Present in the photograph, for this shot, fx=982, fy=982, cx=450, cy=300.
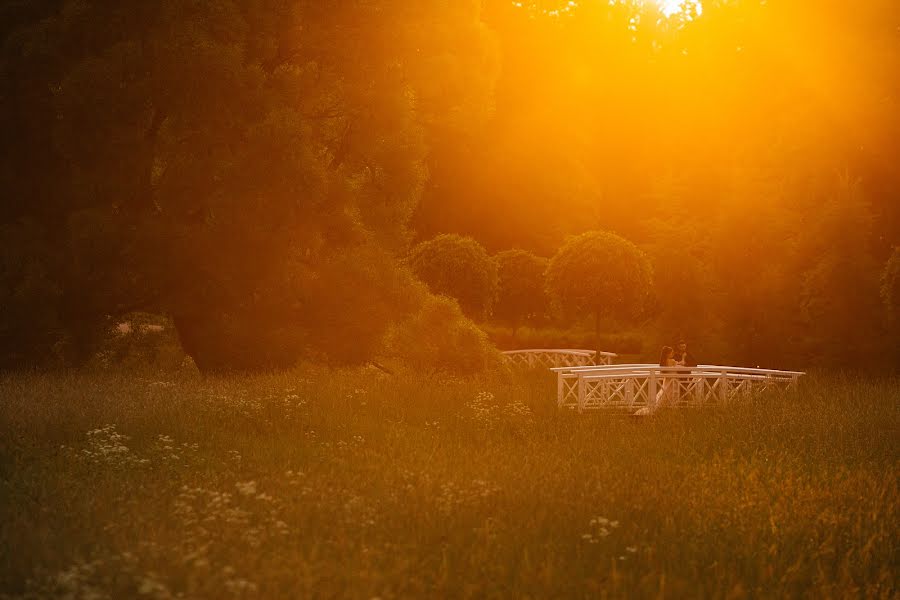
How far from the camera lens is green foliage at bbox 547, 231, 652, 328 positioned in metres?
28.0

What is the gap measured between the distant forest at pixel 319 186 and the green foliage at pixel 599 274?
3.47 m

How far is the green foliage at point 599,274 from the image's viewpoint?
2800 cm

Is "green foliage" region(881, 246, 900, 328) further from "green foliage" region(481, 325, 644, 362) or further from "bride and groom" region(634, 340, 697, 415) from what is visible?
"green foliage" region(481, 325, 644, 362)

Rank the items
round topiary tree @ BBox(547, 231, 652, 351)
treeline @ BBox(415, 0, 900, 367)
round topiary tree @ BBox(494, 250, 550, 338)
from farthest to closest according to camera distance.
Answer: round topiary tree @ BBox(494, 250, 550, 338) → round topiary tree @ BBox(547, 231, 652, 351) → treeline @ BBox(415, 0, 900, 367)

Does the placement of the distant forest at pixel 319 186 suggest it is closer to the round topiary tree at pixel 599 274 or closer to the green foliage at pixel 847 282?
the green foliage at pixel 847 282

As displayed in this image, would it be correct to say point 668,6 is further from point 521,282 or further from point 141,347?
point 141,347

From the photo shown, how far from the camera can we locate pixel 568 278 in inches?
1119

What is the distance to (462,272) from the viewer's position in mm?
30625

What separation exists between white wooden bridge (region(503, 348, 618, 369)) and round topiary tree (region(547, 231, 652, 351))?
1.71 meters

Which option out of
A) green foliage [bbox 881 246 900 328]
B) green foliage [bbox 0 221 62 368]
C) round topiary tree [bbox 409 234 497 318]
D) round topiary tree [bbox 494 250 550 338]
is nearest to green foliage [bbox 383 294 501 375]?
green foliage [bbox 0 221 62 368]

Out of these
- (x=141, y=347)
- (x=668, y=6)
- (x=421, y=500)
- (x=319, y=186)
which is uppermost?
(x=668, y=6)

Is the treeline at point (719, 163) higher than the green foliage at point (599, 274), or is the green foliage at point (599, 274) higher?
the treeline at point (719, 163)

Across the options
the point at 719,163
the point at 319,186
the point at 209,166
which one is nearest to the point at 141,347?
the point at 209,166

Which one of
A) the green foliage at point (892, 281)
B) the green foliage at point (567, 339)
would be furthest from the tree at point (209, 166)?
the green foliage at point (567, 339)
